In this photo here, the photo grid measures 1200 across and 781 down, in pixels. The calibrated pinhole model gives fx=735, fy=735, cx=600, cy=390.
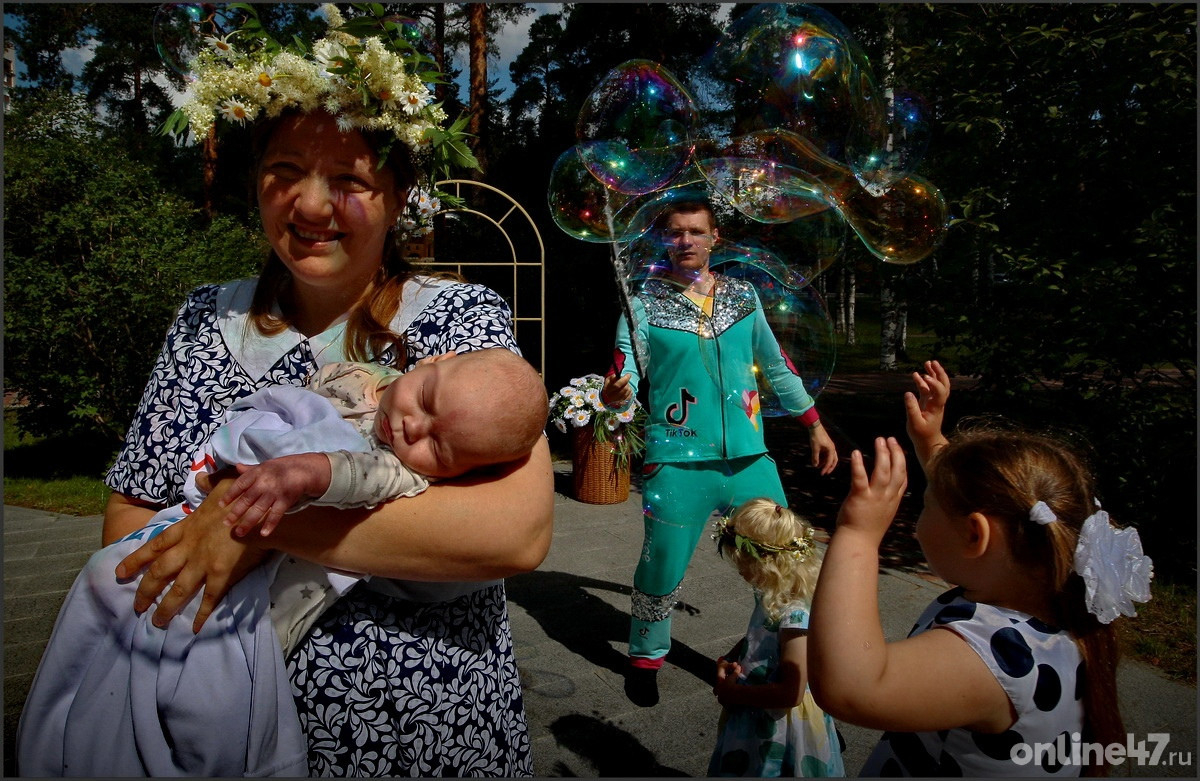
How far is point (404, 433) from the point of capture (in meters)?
1.38

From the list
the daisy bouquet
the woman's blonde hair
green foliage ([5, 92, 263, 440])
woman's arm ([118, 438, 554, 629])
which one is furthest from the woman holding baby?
green foliage ([5, 92, 263, 440])

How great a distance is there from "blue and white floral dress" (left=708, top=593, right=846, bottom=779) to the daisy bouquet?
353 cm

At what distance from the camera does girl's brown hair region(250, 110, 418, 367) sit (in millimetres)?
1498

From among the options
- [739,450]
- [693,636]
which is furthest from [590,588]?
[739,450]

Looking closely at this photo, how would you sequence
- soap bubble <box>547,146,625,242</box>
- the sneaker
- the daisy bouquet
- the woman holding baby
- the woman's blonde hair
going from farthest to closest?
the daisy bouquet, soap bubble <box>547,146,625,242</box>, the sneaker, the woman's blonde hair, the woman holding baby

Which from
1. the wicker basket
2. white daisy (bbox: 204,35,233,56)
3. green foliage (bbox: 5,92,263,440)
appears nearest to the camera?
white daisy (bbox: 204,35,233,56)

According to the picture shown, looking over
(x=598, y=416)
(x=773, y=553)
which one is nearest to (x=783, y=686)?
(x=773, y=553)

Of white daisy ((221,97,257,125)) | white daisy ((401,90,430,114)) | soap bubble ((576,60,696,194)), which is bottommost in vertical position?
white daisy ((221,97,257,125))

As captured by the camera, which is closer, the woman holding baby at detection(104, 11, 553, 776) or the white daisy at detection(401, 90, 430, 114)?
the woman holding baby at detection(104, 11, 553, 776)

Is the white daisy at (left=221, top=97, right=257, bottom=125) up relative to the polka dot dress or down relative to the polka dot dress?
up

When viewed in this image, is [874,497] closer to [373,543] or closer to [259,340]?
[373,543]

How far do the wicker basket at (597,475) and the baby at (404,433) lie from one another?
5224 mm

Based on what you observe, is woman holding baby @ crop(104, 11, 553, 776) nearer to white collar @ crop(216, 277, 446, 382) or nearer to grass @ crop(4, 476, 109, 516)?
white collar @ crop(216, 277, 446, 382)

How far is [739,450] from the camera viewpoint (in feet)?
10.0
